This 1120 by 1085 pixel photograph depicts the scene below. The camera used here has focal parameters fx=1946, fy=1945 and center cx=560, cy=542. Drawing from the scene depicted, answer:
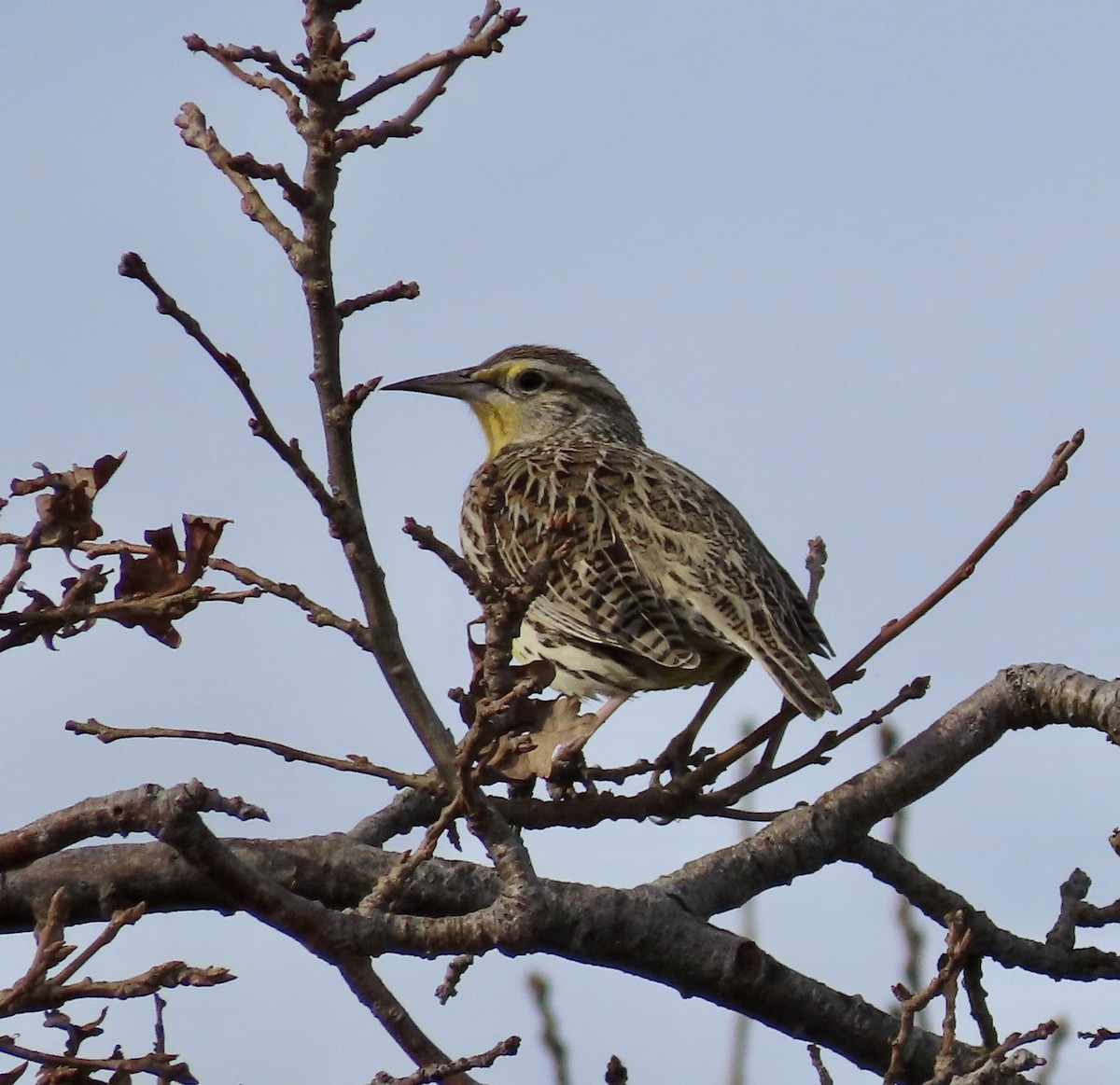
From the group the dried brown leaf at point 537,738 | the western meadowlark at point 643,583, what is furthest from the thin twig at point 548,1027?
the western meadowlark at point 643,583

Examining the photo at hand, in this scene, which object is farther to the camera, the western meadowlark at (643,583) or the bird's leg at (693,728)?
the western meadowlark at (643,583)

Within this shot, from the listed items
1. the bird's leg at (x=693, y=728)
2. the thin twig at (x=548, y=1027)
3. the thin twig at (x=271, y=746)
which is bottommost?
→ the thin twig at (x=548, y=1027)

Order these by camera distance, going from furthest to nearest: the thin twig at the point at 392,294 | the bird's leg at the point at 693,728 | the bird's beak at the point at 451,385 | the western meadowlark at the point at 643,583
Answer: the bird's beak at the point at 451,385 → the western meadowlark at the point at 643,583 → the bird's leg at the point at 693,728 → the thin twig at the point at 392,294

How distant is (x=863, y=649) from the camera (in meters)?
4.82

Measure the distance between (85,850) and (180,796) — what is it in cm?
128

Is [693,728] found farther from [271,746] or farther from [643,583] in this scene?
[271,746]

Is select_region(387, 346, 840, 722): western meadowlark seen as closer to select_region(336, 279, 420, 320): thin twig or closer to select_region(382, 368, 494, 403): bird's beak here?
select_region(382, 368, 494, 403): bird's beak

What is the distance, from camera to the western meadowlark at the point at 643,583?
19.1 ft

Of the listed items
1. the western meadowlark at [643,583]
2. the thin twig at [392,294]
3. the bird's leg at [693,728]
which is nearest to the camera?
the thin twig at [392,294]

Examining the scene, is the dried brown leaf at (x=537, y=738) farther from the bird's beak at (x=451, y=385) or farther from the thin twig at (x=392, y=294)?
the bird's beak at (x=451, y=385)

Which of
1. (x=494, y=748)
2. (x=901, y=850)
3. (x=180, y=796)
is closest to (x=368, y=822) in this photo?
(x=901, y=850)

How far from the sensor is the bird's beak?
7.98 metres

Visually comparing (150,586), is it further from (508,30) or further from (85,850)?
(508,30)

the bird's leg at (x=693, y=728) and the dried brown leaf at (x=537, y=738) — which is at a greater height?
the bird's leg at (x=693, y=728)
